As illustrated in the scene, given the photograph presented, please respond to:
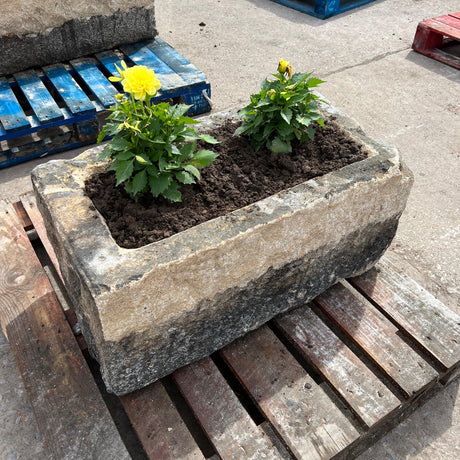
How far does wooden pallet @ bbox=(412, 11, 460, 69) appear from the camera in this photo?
4.16 metres

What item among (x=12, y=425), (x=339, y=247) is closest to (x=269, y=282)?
(x=339, y=247)

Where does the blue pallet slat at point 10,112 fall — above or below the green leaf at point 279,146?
below

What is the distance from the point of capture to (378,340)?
1.93 meters

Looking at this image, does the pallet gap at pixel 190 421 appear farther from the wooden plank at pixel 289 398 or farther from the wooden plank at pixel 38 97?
the wooden plank at pixel 38 97

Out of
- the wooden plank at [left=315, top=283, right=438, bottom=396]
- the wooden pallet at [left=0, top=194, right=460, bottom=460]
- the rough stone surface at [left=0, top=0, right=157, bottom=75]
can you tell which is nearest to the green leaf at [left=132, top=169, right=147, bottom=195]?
the wooden pallet at [left=0, top=194, right=460, bottom=460]

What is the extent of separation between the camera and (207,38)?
4645mm

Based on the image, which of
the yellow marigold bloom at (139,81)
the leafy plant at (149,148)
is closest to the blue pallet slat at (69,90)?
the leafy plant at (149,148)

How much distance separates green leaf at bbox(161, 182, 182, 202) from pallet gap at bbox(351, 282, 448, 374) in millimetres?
946

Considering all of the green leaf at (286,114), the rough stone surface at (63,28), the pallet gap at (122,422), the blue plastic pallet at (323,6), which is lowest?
the pallet gap at (122,422)

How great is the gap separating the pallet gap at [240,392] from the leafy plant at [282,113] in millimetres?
918

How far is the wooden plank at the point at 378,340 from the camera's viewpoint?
1804 millimetres

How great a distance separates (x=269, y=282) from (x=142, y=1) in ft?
8.87

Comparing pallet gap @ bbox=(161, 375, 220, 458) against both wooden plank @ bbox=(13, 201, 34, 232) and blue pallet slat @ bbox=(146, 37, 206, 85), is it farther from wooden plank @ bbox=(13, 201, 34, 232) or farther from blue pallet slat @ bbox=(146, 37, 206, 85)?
blue pallet slat @ bbox=(146, 37, 206, 85)

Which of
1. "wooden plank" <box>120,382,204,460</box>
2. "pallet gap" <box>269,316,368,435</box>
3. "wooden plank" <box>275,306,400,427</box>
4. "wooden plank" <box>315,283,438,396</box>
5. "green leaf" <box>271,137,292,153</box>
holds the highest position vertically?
"green leaf" <box>271,137,292,153</box>
